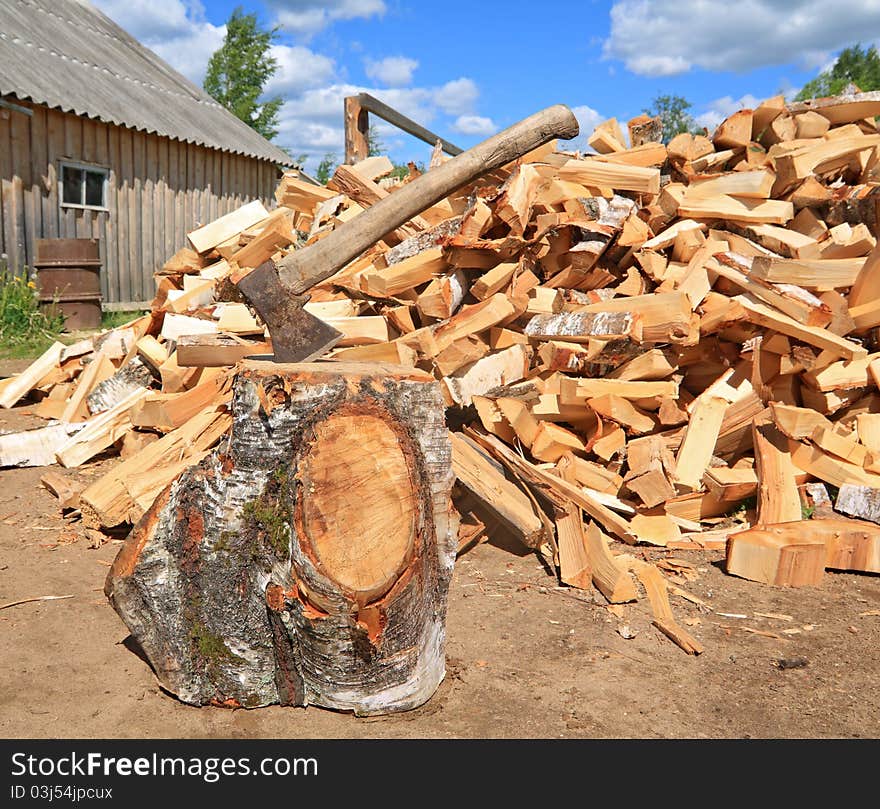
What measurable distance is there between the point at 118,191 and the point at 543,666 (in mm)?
11890

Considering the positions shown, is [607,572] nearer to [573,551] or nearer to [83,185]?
[573,551]

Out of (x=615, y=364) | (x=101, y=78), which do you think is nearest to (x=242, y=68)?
(x=101, y=78)

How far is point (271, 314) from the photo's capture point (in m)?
3.03

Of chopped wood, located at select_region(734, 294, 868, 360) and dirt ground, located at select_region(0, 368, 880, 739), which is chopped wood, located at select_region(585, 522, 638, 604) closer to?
dirt ground, located at select_region(0, 368, 880, 739)

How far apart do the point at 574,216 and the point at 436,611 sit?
125 inches

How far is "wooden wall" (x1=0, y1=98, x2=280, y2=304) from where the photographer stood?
10.7 metres

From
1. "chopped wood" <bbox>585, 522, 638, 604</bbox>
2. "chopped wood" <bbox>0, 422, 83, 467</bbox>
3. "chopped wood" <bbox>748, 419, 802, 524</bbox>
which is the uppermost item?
"chopped wood" <bbox>748, 419, 802, 524</bbox>

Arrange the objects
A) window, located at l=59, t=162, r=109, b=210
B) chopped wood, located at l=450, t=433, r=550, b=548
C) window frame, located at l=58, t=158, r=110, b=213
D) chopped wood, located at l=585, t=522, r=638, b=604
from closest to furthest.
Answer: chopped wood, located at l=585, t=522, r=638, b=604, chopped wood, located at l=450, t=433, r=550, b=548, window frame, located at l=58, t=158, r=110, b=213, window, located at l=59, t=162, r=109, b=210

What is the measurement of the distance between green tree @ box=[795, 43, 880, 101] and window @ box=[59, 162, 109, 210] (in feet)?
160

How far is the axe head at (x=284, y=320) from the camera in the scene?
119 inches

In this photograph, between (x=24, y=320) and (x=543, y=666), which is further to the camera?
(x=24, y=320)

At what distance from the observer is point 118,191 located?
12539mm

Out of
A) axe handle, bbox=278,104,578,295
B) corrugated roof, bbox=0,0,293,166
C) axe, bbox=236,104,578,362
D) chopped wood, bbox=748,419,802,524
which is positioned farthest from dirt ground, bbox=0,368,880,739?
corrugated roof, bbox=0,0,293,166
